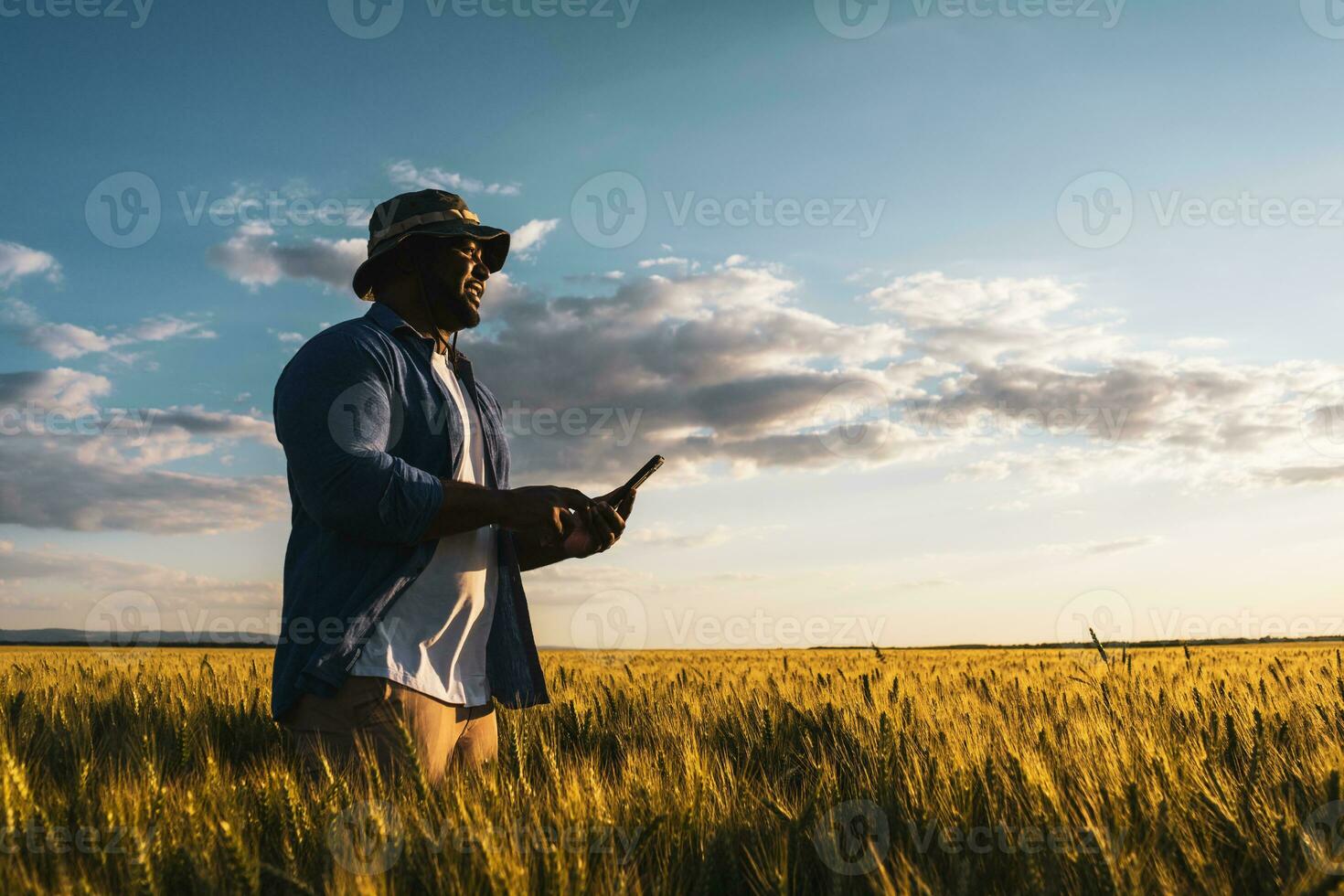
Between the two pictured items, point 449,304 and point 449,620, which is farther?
point 449,304

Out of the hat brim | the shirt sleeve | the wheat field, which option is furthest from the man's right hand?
the hat brim

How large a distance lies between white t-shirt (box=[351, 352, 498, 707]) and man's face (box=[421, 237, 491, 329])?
17cm

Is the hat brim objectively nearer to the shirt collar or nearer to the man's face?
the man's face

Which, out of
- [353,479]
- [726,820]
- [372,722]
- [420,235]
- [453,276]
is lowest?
[726,820]

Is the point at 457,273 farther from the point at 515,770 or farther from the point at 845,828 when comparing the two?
the point at 845,828

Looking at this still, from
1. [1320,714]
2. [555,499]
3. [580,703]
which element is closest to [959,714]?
[1320,714]

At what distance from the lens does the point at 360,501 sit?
2.47 metres

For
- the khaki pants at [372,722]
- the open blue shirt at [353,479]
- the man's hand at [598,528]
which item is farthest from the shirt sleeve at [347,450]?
the man's hand at [598,528]

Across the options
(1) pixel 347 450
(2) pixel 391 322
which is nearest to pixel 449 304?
(2) pixel 391 322

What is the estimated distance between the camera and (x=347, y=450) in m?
2.50

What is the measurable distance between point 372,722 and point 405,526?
0.57m

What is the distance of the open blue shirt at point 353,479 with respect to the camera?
8.20 ft

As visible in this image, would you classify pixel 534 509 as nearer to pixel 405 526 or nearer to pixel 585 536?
pixel 405 526

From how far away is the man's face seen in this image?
3121 mm
